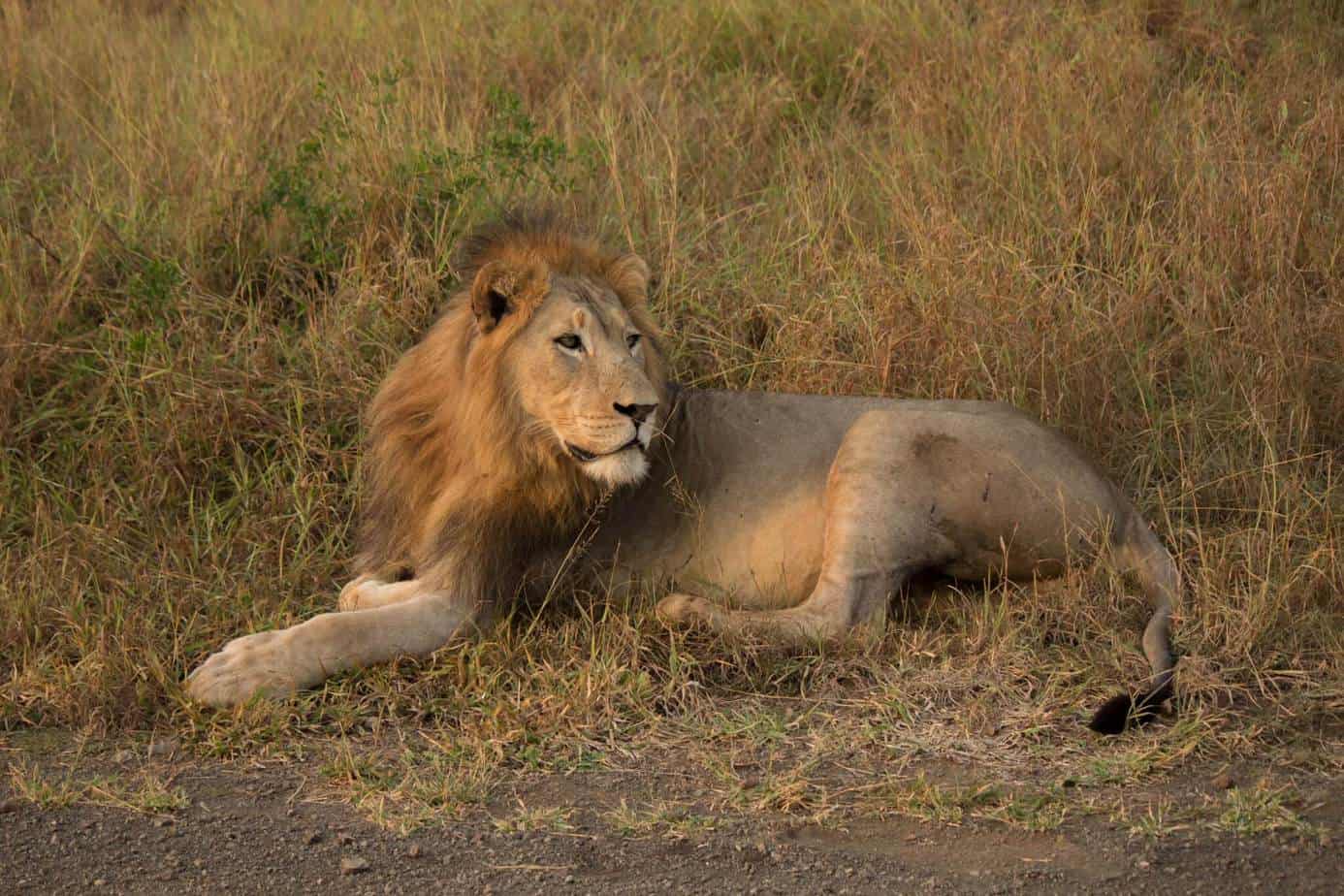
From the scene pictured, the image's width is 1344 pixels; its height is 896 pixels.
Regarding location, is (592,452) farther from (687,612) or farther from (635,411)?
(687,612)

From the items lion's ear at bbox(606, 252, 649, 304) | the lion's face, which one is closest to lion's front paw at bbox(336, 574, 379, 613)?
the lion's face

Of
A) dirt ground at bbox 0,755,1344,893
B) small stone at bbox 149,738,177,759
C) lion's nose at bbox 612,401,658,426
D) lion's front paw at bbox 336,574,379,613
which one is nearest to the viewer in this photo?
dirt ground at bbox 0,755,1344,893

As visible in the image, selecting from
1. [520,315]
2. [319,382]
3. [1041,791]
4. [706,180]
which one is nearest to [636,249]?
[706,180]

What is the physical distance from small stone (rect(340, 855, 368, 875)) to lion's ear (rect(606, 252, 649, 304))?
Answer: 1.65 m

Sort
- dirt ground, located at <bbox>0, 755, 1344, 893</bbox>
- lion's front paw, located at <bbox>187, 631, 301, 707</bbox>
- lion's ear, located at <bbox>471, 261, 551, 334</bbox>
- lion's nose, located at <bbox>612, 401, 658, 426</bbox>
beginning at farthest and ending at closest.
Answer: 1. lion's ear, located at <bbox>471, 261, 551, 334</bbox>
2. lion's nose, located at <bbox>612, 401, 658, 426</bbox>
3. lion's front paw, located at <bbox>187, 631, 301, 707</bbox>
4. dirt ground, located at <bbox>0, 755, 1344, 893</bbox>

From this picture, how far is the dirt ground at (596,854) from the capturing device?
290 centimetres

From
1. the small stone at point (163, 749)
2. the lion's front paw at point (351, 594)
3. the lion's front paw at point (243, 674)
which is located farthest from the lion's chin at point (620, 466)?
the small stone at point (163, 749)

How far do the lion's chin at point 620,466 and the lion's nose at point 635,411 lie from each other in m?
0.07

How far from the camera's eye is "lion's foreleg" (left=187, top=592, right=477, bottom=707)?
3.68 m

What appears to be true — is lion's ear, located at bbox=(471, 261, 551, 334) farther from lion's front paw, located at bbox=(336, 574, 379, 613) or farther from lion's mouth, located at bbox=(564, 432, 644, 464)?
lion's front paw, located at bbox=(336, 574, 379, 613)

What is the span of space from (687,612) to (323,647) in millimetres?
→ 847

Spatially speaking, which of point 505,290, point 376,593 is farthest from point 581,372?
point 376,593

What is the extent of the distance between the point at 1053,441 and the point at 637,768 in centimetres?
144

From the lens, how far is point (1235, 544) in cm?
430
